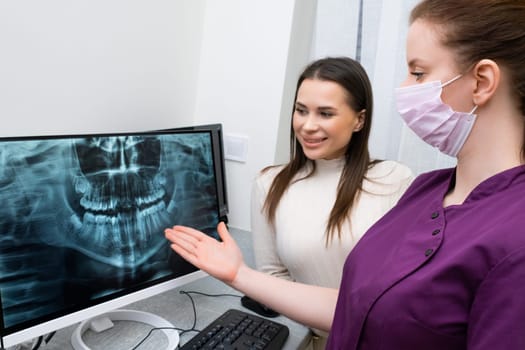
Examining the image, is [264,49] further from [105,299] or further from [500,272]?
[500,272]

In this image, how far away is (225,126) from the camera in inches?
72.2

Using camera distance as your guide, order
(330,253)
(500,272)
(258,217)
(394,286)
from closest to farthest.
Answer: (500,272) → (394,286) → (330,253) → (258,217)

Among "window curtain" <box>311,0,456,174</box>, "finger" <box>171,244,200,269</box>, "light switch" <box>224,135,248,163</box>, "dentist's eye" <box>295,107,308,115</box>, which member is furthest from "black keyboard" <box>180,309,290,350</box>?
"window curtain" <box>311,0,456,174</box>

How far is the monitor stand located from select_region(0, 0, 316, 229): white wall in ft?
1.90

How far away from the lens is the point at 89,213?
31.7 inches

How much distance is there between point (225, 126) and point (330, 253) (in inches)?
33.1

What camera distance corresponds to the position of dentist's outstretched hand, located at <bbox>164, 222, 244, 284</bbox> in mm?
951

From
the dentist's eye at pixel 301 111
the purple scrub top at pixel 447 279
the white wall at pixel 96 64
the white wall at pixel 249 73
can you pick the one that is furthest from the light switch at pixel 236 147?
the purple scrub top at pixel 447 279

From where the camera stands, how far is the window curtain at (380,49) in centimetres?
170

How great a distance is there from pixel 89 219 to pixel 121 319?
311 mm

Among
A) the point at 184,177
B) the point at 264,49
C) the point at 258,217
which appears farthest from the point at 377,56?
the point at 184,177

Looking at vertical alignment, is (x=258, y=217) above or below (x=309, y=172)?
below

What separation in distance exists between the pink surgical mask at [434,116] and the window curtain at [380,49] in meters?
0.98

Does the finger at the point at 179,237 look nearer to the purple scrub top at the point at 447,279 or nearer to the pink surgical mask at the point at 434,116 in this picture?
the purple scrub top at the point at 447,279
